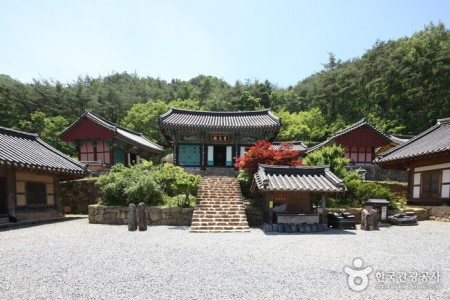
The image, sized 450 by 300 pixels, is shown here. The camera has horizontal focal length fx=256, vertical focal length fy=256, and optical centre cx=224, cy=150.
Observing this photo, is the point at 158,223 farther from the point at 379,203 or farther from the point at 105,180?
the point at 379,203

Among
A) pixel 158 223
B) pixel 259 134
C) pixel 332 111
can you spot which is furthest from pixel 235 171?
pixel 332 111

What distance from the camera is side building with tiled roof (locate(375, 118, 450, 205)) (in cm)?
1312

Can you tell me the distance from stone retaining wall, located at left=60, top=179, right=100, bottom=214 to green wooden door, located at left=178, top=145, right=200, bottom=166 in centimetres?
726

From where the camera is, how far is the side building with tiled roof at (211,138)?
70.2 feet

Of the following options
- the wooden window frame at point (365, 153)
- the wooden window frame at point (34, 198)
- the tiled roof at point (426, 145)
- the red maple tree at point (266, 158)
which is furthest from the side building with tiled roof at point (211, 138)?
the wooden window frame at point (365, 153)

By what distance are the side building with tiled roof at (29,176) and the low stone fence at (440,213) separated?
1930 centimetres

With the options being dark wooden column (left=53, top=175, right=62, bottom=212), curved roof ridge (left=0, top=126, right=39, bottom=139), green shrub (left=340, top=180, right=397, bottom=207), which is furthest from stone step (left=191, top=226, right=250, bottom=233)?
curved roof ridge (left=0, top=126, right=39, bottom=139)

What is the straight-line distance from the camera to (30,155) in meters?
13.0

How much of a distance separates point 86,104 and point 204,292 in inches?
1846

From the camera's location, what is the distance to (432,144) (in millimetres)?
14070

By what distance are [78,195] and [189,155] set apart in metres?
8.83

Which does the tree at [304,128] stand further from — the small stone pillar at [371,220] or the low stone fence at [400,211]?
the small stone pillar at [371,220]

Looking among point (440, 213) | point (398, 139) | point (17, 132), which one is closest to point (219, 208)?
point (440, 213)

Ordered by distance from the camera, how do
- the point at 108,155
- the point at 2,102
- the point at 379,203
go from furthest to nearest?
the point at 2,102 → the point at 108,155 → the point at 379,203
